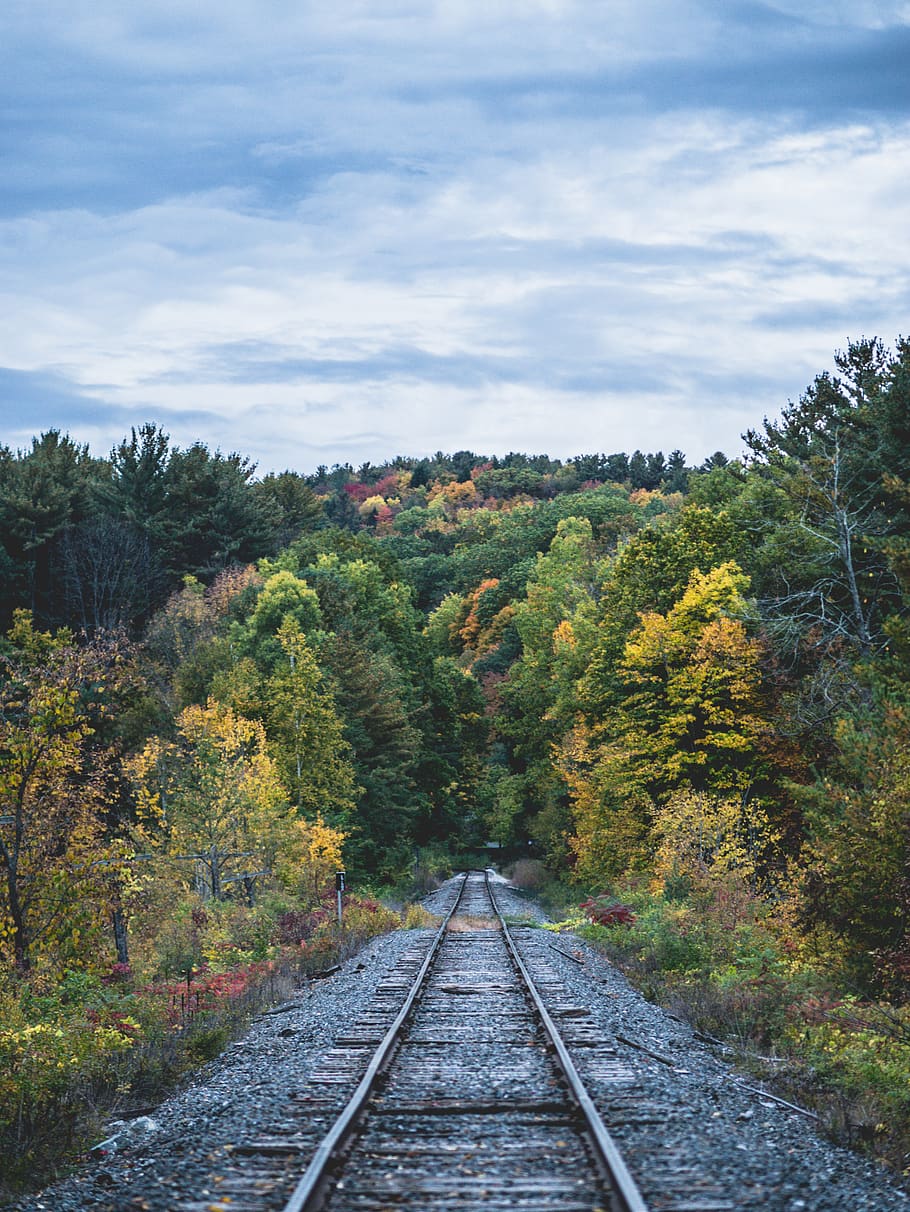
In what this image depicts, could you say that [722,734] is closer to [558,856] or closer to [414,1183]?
[558,856]

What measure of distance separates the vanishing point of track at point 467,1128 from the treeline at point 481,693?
411cm

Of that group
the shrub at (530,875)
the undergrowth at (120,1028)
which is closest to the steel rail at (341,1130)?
the undergrowth at (120,1028)

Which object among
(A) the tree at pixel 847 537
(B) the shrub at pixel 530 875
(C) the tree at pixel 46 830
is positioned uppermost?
(A) the tree at pixel 847 537

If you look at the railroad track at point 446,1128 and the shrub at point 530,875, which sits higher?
the railroad track at point 446,1128

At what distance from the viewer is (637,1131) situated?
27.1ft

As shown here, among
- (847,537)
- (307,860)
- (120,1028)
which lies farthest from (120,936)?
(847,537)

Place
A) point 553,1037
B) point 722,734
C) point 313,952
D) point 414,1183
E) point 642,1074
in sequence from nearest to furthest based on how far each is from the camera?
point 414,1183, point 642,1074, point 553,1037, point 313,952, point 722,734

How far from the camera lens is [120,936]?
61.7 feet

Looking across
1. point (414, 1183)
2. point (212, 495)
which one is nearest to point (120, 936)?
point (414, 1183)

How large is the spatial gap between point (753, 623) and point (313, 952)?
1801 centimetres

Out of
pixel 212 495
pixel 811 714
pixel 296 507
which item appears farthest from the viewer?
pixel 296 507

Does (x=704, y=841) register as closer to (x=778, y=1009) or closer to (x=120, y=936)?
(x=778, y=1009)

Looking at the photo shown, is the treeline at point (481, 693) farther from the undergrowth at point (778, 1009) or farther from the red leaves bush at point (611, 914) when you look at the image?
the red leaves bush at point (611, 914)

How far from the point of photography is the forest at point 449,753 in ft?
40.1
